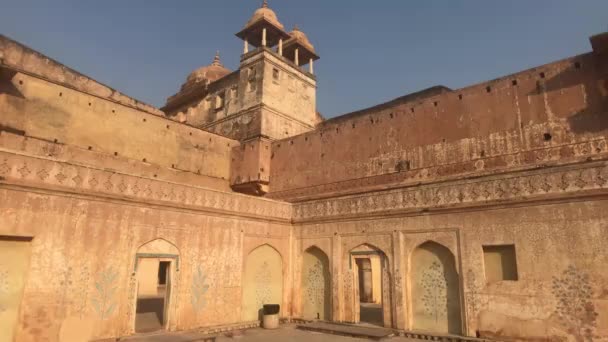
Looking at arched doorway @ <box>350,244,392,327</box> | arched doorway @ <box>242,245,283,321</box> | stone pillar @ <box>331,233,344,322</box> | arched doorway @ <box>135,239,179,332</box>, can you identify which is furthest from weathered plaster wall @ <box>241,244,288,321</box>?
arched doorway @ <box>350,244,392,327</box>

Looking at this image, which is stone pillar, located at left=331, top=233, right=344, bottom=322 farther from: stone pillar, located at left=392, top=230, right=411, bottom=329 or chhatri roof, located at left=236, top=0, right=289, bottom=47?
chhatri roof, located at left=236, top=0, right=289, bottom=47

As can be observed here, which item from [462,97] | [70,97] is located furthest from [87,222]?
[462,97]

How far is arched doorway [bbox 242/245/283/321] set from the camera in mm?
11547

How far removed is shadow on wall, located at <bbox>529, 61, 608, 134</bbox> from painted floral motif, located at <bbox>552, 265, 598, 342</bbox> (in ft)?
11.5

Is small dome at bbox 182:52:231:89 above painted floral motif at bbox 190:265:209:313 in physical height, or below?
above

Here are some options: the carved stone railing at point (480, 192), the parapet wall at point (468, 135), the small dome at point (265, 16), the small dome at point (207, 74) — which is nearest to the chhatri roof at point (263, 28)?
the small dome at point (265, 16)

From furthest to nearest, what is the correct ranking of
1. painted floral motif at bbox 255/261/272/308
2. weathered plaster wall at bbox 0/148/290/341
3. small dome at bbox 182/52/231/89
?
small dome at bbox 182/52/231/89
painted floral motif at bbox 255/261/272/308
weathered plaster wall at bbox 0/148/290/341

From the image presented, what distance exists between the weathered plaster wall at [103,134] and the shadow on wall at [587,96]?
11677 mm

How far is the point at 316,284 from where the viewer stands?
12.4 metres

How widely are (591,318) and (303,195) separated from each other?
29.5 ft

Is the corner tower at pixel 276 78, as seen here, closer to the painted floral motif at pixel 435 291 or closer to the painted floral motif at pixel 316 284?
the painted floral motif at pixel 316 284

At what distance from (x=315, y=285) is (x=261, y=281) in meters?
1.68

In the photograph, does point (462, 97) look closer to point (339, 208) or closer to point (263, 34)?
point (339, 208)

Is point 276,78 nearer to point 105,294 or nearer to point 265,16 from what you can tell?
point 265,16
